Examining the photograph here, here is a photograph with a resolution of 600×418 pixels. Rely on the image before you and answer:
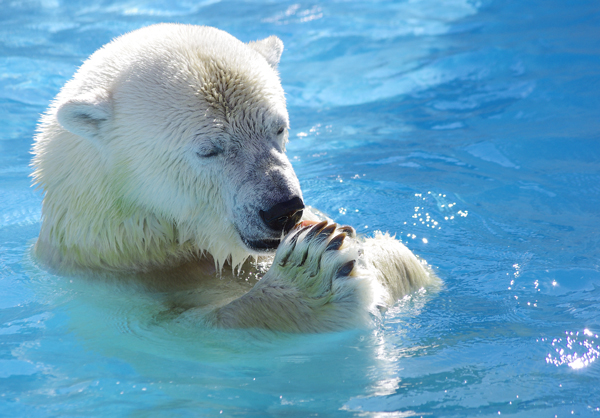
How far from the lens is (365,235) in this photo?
407cm

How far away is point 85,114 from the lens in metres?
2.75

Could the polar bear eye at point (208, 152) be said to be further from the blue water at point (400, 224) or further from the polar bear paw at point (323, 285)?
the blue water at point (400, 224)

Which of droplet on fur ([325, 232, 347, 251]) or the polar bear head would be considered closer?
droplet on fur ([325, 232, 347, 251])

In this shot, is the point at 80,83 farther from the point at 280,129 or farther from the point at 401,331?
the point at 401,331

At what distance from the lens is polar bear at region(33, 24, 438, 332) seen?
2592 mm

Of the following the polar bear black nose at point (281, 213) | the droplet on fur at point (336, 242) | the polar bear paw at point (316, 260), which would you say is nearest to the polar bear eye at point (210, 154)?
the polar bear black nose at point (281, 213)

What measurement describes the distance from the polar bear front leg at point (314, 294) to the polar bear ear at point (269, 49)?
121 centimetres

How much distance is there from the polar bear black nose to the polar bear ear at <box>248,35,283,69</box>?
43.8 inches

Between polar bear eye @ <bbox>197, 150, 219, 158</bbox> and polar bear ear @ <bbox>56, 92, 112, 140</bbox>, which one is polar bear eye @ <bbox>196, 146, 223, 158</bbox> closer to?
polar bear eye @ <bbox>197, 150, 219, 158</bbox>

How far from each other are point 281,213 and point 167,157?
1.97 ft

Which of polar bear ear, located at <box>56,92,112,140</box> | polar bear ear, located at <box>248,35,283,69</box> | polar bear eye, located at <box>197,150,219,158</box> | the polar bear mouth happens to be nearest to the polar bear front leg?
the polar bear mouth

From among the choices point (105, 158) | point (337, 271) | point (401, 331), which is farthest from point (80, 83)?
point (401, 331)

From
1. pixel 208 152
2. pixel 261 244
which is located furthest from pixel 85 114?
pixel 261 244

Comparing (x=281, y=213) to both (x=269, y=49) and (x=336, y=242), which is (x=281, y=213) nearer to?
(x=336, y=242)
